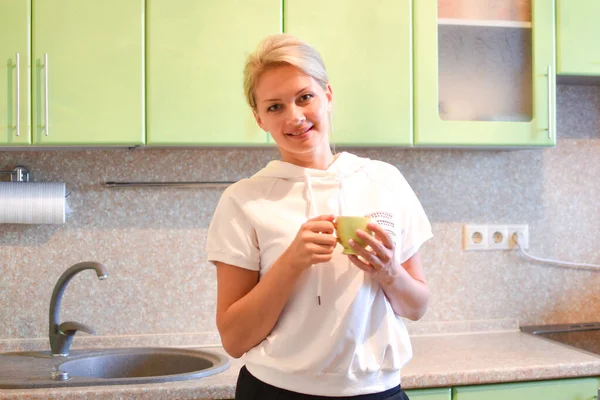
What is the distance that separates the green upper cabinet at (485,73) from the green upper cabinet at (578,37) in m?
0.03

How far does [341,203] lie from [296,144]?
132mm

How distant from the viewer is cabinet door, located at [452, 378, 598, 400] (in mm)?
1938

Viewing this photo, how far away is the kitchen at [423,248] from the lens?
224 cm

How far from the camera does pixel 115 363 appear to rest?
85.5 inches

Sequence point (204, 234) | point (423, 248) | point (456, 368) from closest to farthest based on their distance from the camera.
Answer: point (456, 368) < point (204, 234) < point (423, 248)

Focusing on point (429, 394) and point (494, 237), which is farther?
point (494, 237)

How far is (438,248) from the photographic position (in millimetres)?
2488

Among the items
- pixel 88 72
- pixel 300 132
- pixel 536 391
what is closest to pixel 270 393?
pixel 300 132

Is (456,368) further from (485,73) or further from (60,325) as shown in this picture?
(60,325)

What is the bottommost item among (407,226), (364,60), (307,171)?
(407,226)

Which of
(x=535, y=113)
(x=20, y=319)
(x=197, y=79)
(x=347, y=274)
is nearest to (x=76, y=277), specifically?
(x=20, y=319)

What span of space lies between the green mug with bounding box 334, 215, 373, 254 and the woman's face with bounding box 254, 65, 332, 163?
0.62 ft

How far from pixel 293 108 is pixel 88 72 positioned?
0.87 meters

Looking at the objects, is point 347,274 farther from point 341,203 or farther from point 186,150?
point 186,150
